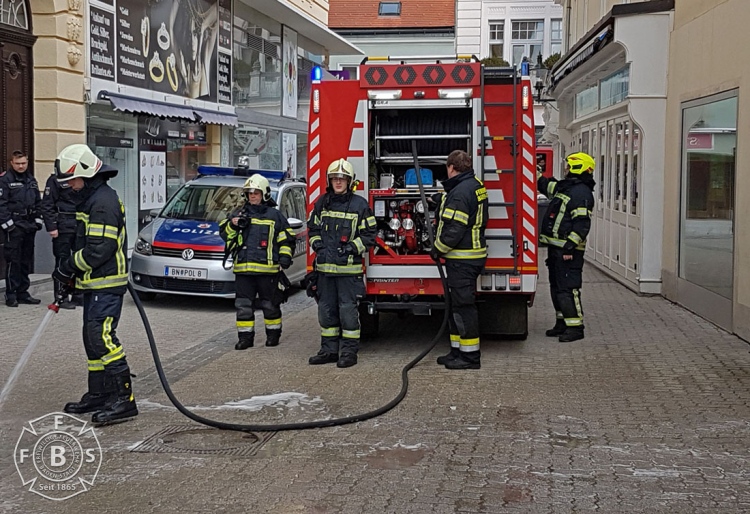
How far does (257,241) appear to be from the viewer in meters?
9.56

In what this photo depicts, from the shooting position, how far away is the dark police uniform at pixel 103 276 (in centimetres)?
656

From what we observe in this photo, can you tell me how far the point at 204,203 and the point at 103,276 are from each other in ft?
21.1

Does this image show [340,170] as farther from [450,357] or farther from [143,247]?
[143,247]

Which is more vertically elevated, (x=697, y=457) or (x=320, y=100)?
(x=320, y=100)

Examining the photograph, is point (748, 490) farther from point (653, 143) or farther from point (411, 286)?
point (653, 143)

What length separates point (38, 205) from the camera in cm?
1188

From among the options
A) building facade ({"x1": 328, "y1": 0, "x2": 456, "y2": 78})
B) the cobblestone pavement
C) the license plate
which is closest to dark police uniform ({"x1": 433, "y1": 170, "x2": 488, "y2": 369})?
the cobblestone pavement

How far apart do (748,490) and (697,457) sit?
62cm

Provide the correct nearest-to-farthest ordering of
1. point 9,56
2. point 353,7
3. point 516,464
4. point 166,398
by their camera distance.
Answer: point 516,464 < point 166,398 < point 9,56 < point 353,7

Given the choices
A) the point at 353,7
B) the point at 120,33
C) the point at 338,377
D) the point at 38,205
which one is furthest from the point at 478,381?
the point at 353,7

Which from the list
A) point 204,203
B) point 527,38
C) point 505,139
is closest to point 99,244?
point 505,139

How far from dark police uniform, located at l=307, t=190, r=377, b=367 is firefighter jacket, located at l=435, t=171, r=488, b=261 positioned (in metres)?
0.65

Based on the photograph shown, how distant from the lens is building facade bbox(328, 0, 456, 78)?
38.5 metres

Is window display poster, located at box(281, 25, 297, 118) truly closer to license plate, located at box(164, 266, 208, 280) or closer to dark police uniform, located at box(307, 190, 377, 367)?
license plate, located at box(164, 266, 208, 280)
